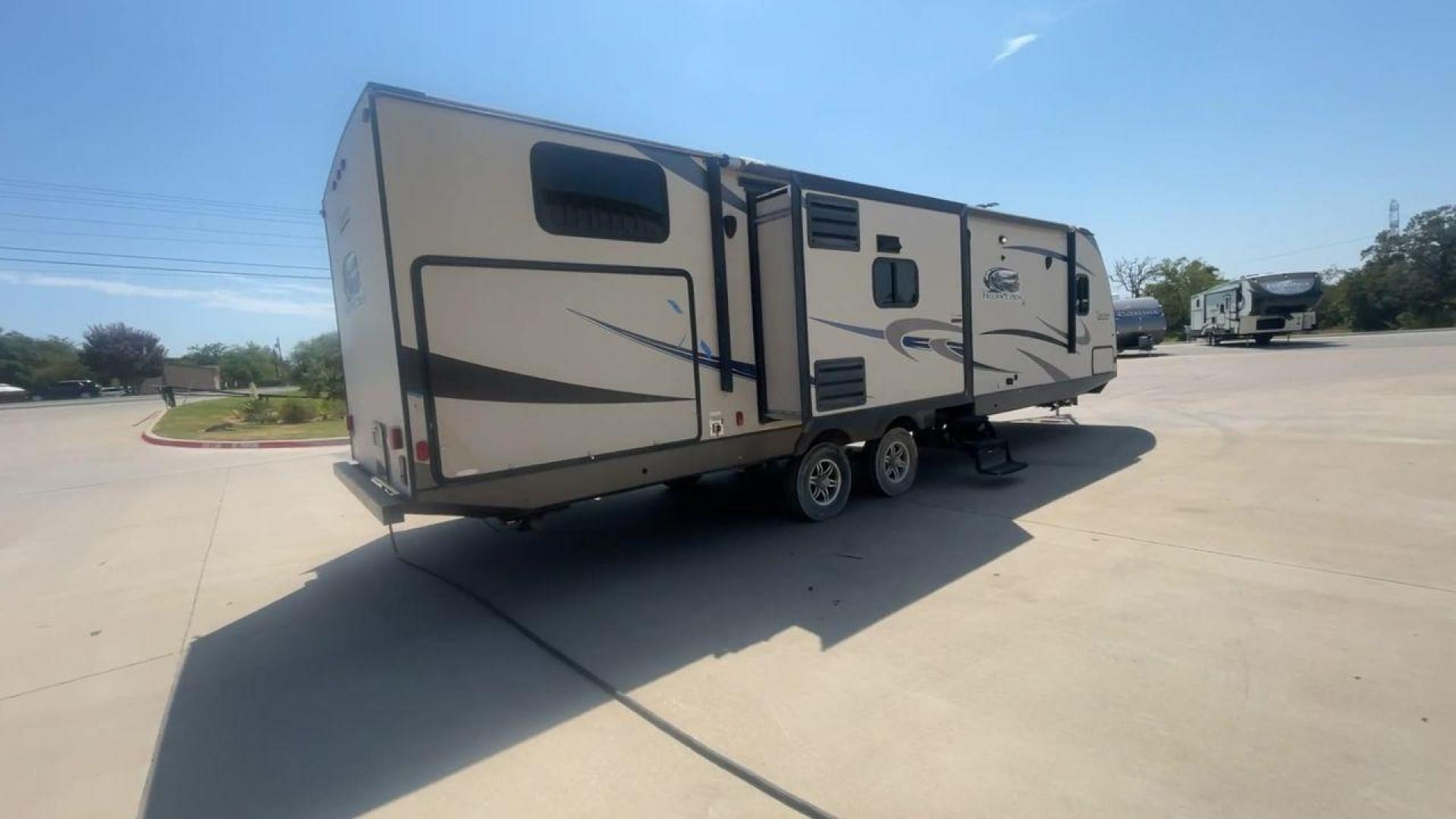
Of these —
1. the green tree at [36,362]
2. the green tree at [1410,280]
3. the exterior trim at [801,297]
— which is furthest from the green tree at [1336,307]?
the green tree at [36,362]

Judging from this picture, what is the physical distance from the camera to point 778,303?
548 centimetres

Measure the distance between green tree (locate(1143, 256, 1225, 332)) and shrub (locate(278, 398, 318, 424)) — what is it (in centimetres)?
6258

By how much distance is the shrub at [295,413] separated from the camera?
18.8 meters

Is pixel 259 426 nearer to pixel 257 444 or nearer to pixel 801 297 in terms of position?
pixel 257 444

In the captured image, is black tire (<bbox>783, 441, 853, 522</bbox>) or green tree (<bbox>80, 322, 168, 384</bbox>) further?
green tree (<bbox>80, 322, 168, 384</bbox>)

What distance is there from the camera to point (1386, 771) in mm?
2420

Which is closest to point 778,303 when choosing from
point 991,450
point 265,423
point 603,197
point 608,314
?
point 608,314

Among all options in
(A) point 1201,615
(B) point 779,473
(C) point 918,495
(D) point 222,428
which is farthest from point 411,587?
(D) point 222,428

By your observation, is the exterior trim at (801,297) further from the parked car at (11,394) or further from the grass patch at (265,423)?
the parked car at (11,394)

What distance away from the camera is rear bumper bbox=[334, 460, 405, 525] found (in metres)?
3.95

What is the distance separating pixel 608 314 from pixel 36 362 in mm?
97712

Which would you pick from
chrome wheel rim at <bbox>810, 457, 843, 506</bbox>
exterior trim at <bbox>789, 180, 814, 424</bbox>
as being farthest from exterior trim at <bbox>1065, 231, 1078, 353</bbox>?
exterior trim at <bbox>789, 180, 814, 424</bbox>

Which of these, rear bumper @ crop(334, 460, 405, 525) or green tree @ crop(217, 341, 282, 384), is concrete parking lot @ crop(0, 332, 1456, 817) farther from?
green tree @ crop(217, 341, 282, 384)

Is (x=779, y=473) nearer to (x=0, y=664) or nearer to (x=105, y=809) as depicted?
(x=105, y=809)
